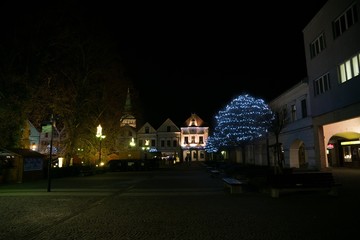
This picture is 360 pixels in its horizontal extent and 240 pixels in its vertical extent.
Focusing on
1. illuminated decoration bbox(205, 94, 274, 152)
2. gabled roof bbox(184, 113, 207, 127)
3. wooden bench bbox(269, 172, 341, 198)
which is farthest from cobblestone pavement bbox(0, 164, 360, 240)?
gabled roof bbox(184, 113, 207, 127)

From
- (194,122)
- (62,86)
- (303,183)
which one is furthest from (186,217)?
(194,122)

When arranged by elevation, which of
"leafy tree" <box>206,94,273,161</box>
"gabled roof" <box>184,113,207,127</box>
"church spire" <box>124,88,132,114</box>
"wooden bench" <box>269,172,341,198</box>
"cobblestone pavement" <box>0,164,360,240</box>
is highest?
"gabled roof" <box>184,113,207,127</box>

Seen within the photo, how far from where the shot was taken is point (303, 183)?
39.4ft

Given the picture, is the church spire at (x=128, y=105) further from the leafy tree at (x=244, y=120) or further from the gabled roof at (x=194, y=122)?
the gabled roof at (x=194, y=122)

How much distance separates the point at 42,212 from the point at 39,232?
9.41 feet

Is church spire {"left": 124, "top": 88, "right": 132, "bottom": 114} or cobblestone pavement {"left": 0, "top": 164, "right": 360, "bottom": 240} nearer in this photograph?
cobblestone pavement {"left": 0, "top": 164, "right": 360, "bottom": 240}

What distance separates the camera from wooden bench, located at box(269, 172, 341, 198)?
11984mm

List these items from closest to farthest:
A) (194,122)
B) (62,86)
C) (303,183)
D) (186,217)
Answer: (186,217) < (303,183) < (62,86) < (194,122)

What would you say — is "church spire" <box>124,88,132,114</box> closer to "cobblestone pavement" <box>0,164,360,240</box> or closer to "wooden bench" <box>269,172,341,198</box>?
"cobblestone pavement" <box>0,164,360,240</box>

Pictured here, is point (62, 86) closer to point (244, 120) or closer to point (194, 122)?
point (244, 120)

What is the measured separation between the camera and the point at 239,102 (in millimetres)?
37406

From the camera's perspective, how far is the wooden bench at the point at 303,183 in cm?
1198

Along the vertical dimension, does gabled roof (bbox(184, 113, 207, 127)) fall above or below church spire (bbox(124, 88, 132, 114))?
above

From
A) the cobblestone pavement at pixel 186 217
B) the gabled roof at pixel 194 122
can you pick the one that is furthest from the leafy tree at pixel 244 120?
the gabled roof at pixel 194 122
